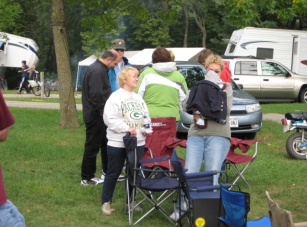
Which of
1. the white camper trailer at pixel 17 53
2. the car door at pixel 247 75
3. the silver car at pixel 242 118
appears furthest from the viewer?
the white camper trailer at pixel 17 53

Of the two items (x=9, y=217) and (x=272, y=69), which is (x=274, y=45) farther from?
(x=9, y=217)

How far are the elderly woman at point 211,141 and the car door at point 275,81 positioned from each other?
1509 centimetres

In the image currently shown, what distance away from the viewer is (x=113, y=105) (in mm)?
6449

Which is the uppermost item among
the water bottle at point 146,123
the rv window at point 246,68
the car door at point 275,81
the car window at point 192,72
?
the water bottle at point 146,123

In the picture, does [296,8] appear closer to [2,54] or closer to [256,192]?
[256,192]

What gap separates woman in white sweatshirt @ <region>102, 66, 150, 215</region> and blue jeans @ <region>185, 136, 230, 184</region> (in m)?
0.53

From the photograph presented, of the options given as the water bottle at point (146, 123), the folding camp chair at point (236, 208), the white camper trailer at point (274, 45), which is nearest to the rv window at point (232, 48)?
the white camper trailer at point (274, 45)

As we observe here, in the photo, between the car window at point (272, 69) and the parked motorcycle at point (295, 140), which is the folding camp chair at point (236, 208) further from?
the car window at point (272, 69)

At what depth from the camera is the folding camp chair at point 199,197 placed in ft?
18.8

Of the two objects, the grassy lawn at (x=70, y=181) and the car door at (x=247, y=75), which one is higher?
the grassy lawn at (x=70, y=181)

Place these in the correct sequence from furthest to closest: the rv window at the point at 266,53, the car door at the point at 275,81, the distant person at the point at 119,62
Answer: the rv window at the point at 266,53
the car door at the point at 275,81
the distant person at the point at 119,62

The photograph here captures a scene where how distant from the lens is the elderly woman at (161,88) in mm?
7789

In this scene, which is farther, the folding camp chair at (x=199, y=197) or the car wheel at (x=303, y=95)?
the car wheel at (x=303, y=95)

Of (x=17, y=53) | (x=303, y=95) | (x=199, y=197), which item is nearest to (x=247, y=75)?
(x=303, y=95)
